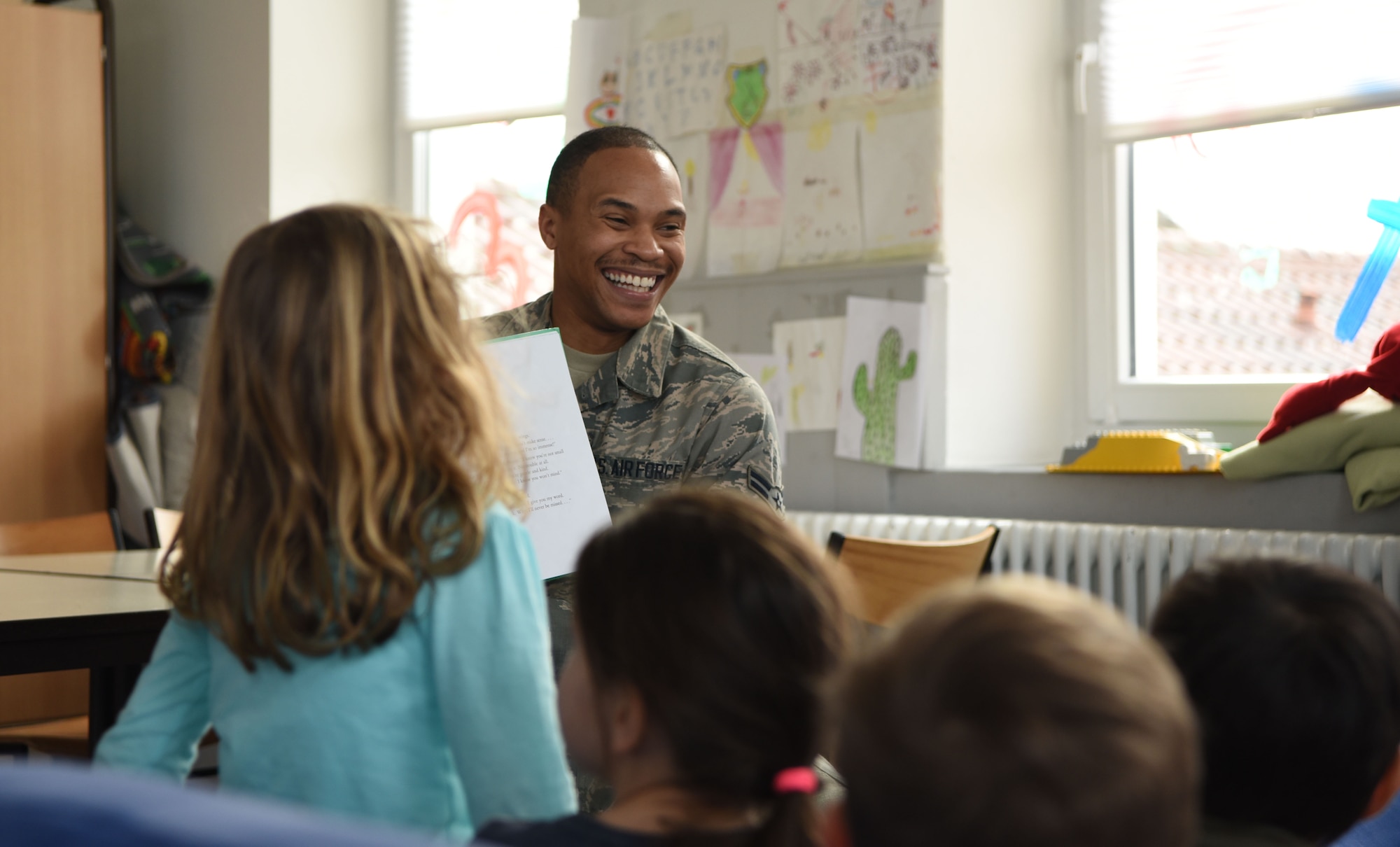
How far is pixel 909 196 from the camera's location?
311 cm

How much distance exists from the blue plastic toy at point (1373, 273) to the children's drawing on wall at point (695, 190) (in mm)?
1533

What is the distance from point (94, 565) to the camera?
8.02 ft

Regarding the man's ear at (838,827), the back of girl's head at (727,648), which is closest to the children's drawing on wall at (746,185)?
the back of girl's head at (727,648)

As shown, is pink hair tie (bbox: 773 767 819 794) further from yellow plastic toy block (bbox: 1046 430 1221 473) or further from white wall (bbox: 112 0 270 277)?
white wall (bbox: 112 0 270 277)

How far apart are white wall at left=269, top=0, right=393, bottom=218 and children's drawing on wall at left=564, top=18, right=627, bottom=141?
28.3 inches

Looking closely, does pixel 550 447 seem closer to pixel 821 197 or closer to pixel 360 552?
pixel 360 552

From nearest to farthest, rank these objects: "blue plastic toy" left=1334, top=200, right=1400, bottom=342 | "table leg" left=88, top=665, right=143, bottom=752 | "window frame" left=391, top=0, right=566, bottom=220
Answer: "table leg" left=88, top=665, right=143, bottom=752 → "blue plastic toy" left=1334, top=200, right=1400, bottom=342 → "window frame" left=391, top=0, right=566, bottom=220

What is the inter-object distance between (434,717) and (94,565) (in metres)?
1.70

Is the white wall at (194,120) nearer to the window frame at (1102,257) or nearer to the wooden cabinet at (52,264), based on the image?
the wooden cabinet at (52,264)

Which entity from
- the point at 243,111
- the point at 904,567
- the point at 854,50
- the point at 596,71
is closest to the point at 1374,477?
the point at 904,567

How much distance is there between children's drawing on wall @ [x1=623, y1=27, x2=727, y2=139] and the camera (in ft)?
11.3

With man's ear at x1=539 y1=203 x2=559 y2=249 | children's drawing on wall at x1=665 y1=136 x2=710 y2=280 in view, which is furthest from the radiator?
man's ear at x1=539 y1=203 x2=559 y2=249

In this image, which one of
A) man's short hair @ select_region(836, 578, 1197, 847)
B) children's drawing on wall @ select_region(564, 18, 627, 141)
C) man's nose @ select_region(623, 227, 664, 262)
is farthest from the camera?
children's drawing on wall @ select_region(564, 18, 627, 141)

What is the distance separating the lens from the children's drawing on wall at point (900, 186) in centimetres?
307
